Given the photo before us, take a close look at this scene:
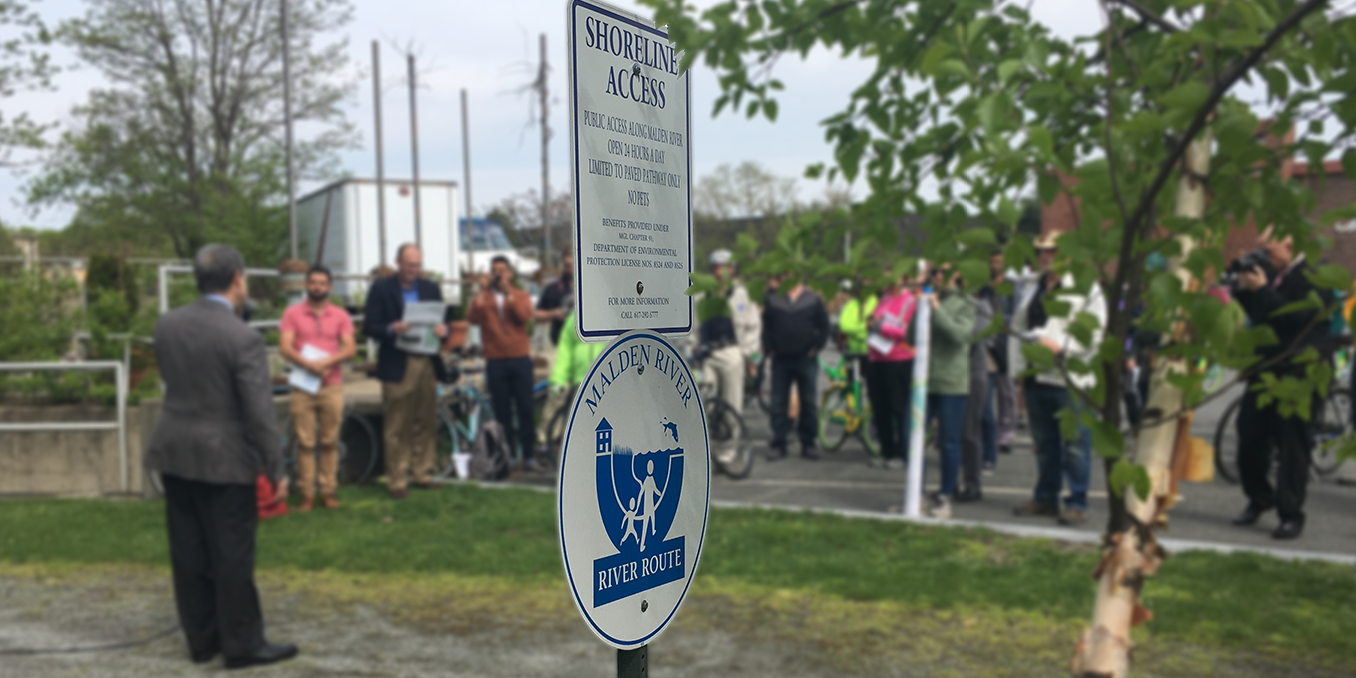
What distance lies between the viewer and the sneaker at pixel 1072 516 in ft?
27.2

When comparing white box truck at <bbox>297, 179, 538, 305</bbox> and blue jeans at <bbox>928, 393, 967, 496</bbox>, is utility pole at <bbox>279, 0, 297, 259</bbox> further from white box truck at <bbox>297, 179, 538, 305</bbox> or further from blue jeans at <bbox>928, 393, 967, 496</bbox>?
blue jeans at <bbox>928, 393, 967, 496</bbox>

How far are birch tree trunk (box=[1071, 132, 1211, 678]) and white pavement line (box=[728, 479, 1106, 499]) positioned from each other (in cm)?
599

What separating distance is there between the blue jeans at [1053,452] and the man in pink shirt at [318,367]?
5.52 m

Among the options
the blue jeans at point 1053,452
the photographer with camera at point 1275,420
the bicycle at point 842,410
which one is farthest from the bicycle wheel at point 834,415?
the photographer with camera at point 1275,420

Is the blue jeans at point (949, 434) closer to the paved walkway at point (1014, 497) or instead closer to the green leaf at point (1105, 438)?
the paved walkway at point (1014, 497)

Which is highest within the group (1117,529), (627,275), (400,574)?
(627,275)

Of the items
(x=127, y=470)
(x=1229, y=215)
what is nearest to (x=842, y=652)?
(x=1229, y=215)

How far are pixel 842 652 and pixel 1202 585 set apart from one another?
230 cm

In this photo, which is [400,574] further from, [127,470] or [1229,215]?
[1229,215]

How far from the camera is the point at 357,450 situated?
34.9 ft

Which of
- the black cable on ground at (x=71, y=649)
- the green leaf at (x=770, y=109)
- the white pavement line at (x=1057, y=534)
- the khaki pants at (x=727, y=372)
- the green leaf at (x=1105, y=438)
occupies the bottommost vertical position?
the black cable on ground at (x=71, y=649)

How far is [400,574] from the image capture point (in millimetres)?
7180

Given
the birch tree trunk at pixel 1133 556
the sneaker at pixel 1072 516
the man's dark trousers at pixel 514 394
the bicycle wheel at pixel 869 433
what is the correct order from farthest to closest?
the bicycle wheel at pixel 869 433
the man's dark trousers at pixel 514 394
the sneaker at pixel 1072 516
the birch tree trunk at pixel 1133 556

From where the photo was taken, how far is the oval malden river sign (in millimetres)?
1888
